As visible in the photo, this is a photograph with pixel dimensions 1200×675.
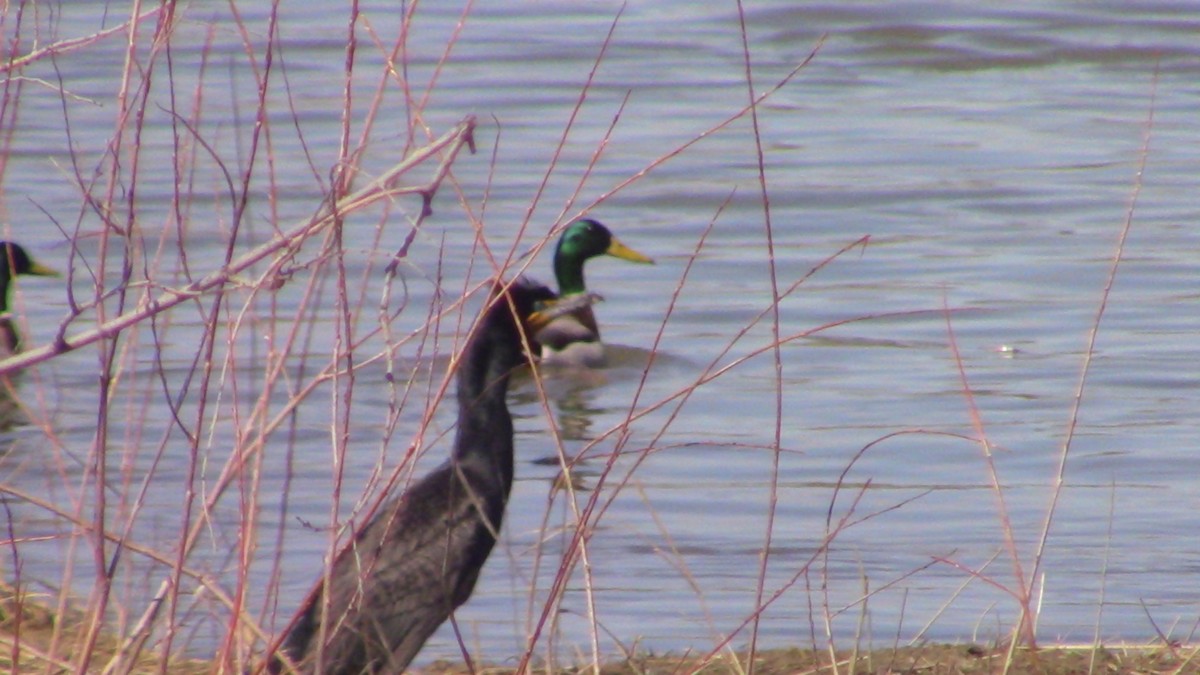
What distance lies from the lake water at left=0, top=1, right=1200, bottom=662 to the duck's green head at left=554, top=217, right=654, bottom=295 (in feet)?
1.59

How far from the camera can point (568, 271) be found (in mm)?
14922

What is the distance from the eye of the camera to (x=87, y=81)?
75.3 feet

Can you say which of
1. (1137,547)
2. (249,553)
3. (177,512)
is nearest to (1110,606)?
(1137,547)

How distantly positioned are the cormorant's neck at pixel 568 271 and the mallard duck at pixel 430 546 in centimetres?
855

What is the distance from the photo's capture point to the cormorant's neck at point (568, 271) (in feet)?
48.7

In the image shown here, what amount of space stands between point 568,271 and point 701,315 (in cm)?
96

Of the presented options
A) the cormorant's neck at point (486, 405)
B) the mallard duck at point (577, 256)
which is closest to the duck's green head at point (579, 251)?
the mallard duck at point (577, 256)

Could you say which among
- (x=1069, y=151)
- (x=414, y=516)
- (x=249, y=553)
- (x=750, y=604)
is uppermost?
(x=249, y=553)

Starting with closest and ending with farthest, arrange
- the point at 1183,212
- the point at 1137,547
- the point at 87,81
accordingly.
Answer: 1. the point at 1137,547
2. the point at 1183,212
3. the point at 87,81

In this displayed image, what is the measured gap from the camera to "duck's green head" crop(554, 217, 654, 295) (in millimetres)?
14805

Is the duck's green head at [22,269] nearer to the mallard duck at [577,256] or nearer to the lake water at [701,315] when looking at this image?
the lake water at [701,315]

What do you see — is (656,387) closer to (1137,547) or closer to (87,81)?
(1137,547)

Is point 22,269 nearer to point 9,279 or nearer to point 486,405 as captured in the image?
point 9,279

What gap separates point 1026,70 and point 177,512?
17.4m
